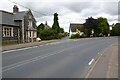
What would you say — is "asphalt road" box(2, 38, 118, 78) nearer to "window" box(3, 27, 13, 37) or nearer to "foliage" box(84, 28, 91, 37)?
"window" box(3, 27, 13, 37)

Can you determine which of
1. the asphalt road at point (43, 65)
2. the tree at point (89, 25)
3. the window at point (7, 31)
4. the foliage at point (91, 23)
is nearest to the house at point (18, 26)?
the window at point (7, 31)

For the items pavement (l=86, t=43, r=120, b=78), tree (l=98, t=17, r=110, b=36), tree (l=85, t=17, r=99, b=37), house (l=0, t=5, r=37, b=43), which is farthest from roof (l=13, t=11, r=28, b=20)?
tree (l=98, t=17, r=110, b=36)

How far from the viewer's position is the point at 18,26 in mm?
56469

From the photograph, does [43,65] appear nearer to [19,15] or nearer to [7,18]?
[7,18]

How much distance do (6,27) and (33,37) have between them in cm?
1246

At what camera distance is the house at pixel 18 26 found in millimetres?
51250

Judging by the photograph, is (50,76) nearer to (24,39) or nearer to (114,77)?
(114,77)

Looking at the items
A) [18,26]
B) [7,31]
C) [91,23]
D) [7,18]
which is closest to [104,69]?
[7,31]

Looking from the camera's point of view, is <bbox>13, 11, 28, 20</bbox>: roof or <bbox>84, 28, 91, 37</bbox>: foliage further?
<bbox>84, 28, 91, 37</bbox>: foliage

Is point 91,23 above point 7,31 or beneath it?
above

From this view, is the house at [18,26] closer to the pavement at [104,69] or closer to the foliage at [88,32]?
the pavement at [104,69]

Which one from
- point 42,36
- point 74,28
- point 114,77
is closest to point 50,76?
point 114,77

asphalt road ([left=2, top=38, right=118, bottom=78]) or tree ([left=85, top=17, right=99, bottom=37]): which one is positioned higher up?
tree ([left=85, top=17, right=99, bottom=37])

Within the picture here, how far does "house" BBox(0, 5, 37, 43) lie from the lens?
51.2 meters
